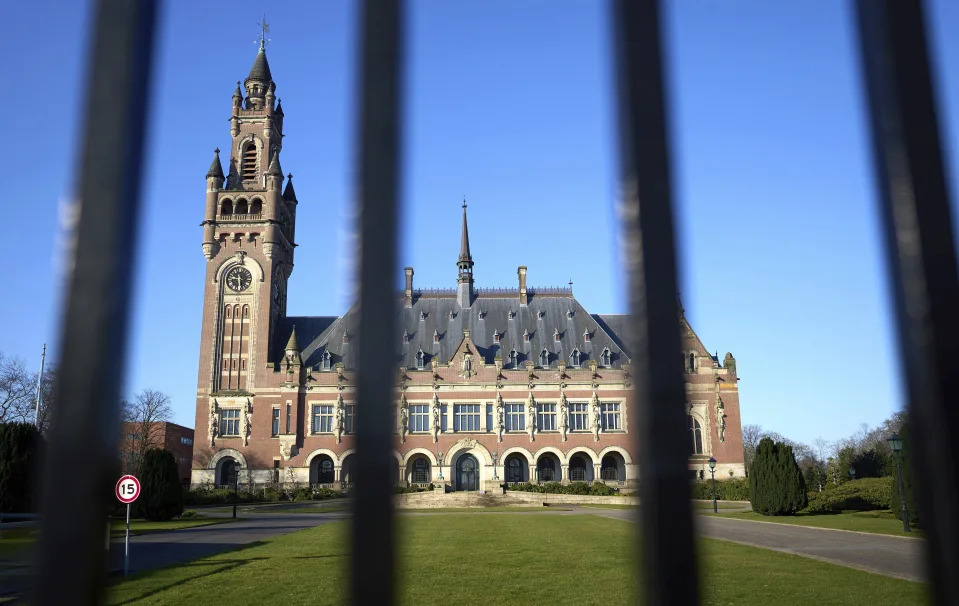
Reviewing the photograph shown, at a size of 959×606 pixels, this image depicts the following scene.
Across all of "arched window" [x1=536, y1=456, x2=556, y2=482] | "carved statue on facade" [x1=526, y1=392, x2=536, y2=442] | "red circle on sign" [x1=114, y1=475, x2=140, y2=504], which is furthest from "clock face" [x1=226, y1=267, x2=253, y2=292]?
"red circle on sign" [x1=114, y1=475, x2=140, y2=504]

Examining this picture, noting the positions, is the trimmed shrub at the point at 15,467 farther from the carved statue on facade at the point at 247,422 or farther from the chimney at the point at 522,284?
the chimney at the point at 522,284

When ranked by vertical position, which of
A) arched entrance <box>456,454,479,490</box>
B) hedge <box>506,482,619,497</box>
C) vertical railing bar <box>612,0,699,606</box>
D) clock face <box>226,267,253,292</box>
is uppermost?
clock face <box>226,267,253,292</box>

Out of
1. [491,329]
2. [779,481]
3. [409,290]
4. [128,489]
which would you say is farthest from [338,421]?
[128,489]

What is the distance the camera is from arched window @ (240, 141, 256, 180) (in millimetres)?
51184

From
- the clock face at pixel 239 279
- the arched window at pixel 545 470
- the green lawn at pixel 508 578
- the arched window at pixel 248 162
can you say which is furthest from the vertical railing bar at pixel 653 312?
the arched window at pixel 248 162

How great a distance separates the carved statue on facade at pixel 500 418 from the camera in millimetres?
48438

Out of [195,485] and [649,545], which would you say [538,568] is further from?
[195,485]

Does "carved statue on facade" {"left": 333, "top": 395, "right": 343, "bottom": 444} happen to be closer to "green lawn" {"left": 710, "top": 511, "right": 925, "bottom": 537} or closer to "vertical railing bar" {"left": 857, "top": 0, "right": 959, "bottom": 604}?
"green lawn" {"left": 710, "top": 511, "right": 925, "bottom": 537}

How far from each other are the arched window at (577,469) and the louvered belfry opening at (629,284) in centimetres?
4901

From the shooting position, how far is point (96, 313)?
115 cm

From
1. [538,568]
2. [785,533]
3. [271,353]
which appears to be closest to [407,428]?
[271,353]

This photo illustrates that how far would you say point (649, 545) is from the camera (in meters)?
1.04

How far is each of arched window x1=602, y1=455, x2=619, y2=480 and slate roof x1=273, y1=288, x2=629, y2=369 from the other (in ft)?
20.4

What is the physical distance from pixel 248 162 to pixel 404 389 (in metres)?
19.0
